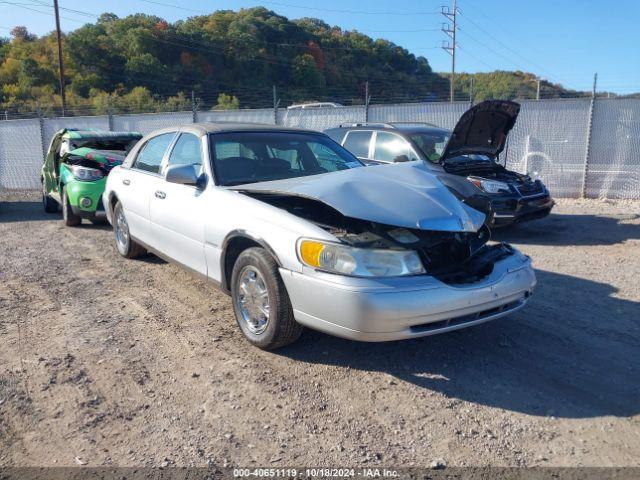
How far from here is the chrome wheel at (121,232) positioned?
632cm

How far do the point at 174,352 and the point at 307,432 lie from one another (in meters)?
1.44

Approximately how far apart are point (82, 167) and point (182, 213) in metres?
4.76

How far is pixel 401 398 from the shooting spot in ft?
10.7

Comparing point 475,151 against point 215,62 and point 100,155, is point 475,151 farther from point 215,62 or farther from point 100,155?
point 215,62

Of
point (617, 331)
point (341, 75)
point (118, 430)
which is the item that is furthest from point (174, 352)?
point (341, 75)

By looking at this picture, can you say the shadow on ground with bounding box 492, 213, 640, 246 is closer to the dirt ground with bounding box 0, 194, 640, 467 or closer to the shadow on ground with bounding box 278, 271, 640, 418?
the dirt ground with bounding box 0, 194, 640, 467

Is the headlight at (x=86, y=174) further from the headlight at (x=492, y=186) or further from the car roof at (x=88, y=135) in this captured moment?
the headlight at (x=492, y=186)

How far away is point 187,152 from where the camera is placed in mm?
5000

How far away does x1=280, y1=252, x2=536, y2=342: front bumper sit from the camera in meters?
3.17

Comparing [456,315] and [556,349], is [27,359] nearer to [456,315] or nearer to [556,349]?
[456,315]

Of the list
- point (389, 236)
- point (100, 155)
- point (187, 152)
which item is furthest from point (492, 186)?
point (100, 155)

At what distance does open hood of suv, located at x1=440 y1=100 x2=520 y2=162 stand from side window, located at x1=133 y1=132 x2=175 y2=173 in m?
3.92

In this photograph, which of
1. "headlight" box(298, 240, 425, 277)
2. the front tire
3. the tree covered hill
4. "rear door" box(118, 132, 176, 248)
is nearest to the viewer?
"headlight" box(298, 240, 425, 277)

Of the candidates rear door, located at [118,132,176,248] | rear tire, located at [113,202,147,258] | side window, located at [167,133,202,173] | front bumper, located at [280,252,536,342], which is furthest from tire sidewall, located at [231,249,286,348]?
rear tire, located at [113,202,147,258]
